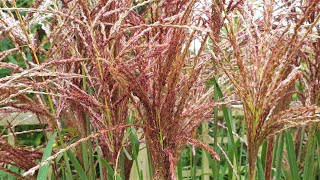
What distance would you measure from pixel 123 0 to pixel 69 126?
1.01 feet

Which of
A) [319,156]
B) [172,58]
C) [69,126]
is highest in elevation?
[172,58]

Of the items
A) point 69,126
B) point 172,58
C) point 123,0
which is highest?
point 123,0

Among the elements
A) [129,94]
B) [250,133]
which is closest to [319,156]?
[250,133]

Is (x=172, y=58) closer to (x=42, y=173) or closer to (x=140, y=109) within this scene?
(x=140, y=109)

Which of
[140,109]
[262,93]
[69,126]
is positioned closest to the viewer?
[262,93]

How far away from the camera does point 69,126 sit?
113 cm

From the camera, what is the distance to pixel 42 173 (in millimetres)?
925

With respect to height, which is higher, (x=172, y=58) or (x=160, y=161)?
(x=172, y=58)

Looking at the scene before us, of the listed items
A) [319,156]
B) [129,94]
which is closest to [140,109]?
[129,94]

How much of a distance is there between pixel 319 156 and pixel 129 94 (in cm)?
55

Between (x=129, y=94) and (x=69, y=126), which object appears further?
(x=69, y=126)

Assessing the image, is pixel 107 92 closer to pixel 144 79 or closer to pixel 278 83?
pixel 144 79

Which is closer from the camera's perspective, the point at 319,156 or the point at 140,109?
the point at 140,109

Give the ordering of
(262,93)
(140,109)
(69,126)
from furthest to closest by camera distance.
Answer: (69,126), (140,109), (262,93)
